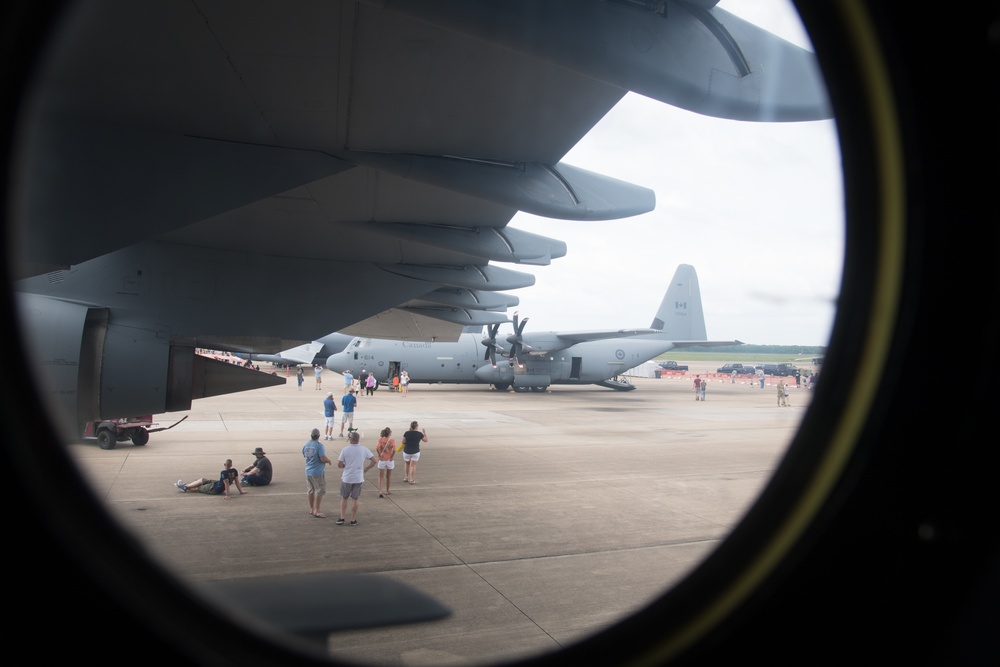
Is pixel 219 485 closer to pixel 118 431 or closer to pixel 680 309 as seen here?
pixel 118 431

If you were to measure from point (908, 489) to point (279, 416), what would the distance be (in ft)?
57.7

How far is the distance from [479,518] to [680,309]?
2730cm

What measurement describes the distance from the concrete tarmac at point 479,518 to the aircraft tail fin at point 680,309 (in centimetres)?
1659

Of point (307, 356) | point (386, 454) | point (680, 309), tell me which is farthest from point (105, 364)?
point (307, 356)

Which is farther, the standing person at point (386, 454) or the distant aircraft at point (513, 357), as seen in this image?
the distant aircraft at point (513, 357)

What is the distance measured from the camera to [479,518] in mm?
7023

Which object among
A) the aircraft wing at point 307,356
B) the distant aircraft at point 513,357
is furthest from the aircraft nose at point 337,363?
the aircraft wing at point 307,356

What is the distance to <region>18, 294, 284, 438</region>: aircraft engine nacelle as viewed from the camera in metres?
5.21

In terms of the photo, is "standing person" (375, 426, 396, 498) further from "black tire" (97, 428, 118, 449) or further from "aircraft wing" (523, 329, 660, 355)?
"aircraft wing" (523, 329, 660, 355)

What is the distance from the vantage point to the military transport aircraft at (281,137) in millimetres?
2500

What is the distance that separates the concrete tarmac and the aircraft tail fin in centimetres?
1659

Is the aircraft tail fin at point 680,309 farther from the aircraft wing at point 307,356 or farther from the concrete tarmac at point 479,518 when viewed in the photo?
the aircraft wing at point 307,356

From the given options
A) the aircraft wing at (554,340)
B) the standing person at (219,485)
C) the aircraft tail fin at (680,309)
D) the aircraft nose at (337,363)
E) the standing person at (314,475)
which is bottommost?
the standing person at (219,485)

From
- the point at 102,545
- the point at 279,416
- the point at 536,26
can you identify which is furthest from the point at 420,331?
the point at 102,545
